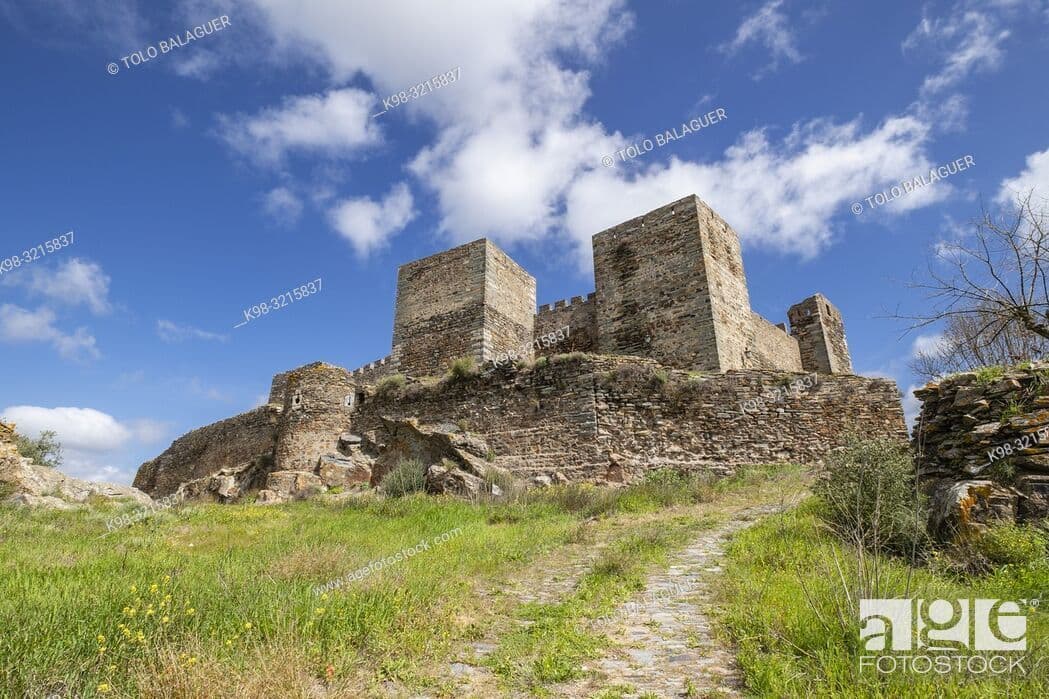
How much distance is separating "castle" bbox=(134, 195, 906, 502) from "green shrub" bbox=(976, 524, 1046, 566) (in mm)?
7703

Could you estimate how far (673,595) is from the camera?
5008 mm

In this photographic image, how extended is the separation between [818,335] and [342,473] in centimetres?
2155

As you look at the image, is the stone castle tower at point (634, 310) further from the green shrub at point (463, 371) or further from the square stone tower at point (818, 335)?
the green shrub at point (463, 371)

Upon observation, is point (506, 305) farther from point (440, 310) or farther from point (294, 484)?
point (294, 484)

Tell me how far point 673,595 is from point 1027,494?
3.88 m

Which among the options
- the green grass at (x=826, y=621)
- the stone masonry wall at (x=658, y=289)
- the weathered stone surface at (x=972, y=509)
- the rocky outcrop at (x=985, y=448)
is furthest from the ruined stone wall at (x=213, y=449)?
the weathered stone surface at (x=972, y=509)

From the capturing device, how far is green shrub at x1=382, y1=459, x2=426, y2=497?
42.6 feet

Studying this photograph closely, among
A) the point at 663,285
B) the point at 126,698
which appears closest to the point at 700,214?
the point at 663,285

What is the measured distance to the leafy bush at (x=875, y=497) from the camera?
5875mm

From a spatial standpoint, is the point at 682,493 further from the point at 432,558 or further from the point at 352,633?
the point at 352,633

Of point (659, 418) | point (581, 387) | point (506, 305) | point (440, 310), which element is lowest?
point (659, 418)

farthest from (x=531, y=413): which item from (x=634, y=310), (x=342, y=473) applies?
(x=342, y=473)

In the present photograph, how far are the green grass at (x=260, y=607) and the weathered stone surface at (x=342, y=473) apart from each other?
301 inches

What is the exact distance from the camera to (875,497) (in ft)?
21.9
